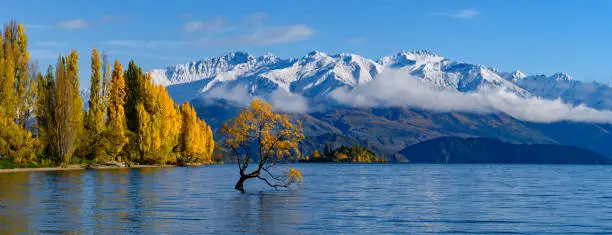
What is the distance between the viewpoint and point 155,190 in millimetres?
75812

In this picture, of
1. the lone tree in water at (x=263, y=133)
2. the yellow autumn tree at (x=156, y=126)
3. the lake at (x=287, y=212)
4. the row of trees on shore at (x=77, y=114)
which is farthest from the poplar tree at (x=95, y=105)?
the lone tree in water at (x=263, y=133)

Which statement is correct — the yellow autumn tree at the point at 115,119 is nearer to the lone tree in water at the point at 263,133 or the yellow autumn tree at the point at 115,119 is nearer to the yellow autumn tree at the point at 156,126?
the yellow autumn tree at the point at 156,126

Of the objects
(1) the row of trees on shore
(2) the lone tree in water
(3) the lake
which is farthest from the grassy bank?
(2) the lone tree in water

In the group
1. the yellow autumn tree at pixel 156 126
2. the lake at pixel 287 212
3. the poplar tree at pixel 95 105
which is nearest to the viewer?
the lake at pixel 287 212

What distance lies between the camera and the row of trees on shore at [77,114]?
12375 centimetres

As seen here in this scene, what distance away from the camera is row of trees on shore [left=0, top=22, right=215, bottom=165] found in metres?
124

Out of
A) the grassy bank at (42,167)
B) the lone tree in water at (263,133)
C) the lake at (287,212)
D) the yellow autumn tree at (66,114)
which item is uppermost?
the yellow autumn tree at (66,114)

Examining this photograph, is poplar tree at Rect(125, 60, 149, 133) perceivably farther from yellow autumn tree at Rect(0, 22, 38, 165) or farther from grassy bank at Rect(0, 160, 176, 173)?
yellow autumn tree at Rect(0, 22, 38, 165)

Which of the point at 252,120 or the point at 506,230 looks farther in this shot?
the point at 252,120

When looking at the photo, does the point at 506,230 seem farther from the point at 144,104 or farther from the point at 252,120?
the point at 144,104

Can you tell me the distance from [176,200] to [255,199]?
680cm

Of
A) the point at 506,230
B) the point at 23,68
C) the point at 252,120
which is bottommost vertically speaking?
the point at 506,230

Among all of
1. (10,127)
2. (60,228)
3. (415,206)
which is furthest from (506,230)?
(10,127)

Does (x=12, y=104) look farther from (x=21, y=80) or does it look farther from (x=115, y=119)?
(x=115, y=119)
